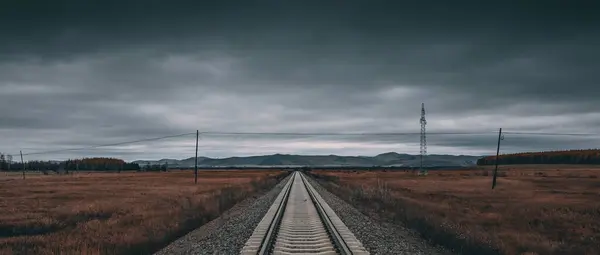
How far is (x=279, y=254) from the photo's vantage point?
42.3 feet

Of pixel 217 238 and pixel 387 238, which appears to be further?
pixel 217 238

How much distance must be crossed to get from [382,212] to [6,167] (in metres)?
196

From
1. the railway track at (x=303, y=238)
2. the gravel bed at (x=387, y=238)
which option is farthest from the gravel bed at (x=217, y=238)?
the gravel bed at (x=387, y=238)

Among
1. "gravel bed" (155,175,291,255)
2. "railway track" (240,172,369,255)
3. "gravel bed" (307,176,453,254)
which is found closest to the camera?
"railway track" (240,172,369,255)

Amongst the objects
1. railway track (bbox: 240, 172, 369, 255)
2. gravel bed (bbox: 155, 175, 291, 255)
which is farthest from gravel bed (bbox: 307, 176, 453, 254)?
gravel bed (bbox: 155, 175, 291, 255)

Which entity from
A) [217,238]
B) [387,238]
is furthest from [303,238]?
[217,238]

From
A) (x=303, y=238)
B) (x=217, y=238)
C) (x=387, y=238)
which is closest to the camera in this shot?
(x=303, y=238)

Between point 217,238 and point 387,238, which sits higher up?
point 387,238

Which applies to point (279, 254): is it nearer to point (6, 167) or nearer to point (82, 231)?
point (82, 231)

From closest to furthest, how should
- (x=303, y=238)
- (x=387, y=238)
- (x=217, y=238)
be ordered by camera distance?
(x=303, y=238), (x=387, y=238), (x=217, y=238)

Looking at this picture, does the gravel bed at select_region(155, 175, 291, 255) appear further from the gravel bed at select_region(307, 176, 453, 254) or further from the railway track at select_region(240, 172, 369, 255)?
the gravel bed at select_region(307, 176, 453, 254)

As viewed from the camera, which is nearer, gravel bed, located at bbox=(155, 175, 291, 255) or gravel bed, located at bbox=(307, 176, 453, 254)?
gravel bed, located at bbox=(307, 176, 453, 254)

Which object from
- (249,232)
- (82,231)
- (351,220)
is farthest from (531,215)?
(82,231)

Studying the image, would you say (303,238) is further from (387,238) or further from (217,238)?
(217,238)
